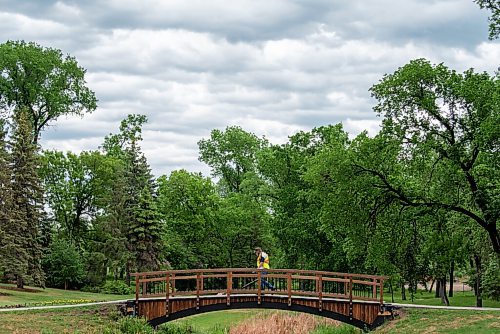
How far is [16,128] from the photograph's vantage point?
1478 inches

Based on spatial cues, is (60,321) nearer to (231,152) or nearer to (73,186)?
(73,186)

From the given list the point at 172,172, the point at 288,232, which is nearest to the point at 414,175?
the point at 288,232

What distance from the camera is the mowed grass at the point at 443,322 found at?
1914 centimetres

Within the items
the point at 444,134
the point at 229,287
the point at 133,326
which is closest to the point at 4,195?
the point at 133,326

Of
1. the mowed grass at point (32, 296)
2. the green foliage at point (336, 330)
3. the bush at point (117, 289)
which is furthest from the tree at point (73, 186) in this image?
the green foliage at point (336, 330)

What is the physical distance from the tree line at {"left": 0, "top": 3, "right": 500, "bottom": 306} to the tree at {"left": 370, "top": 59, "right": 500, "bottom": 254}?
53 millimetres

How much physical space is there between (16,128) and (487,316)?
2787cm

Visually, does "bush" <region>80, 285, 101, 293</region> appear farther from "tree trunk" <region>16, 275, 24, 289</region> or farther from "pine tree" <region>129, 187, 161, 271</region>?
"tree trunk" <region>16, 275, 24, 289</region>

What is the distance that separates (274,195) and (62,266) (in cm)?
1458

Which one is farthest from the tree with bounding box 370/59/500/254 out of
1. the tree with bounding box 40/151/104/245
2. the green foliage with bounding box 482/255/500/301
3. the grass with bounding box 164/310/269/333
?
the tree with bounding box 40/151/104/245

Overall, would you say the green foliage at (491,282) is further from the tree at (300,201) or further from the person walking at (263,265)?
the person walking at (263,265)

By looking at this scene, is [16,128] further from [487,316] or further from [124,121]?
[487,316]

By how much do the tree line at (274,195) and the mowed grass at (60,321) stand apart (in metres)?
10.3

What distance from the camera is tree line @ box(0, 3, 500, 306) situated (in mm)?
24516
